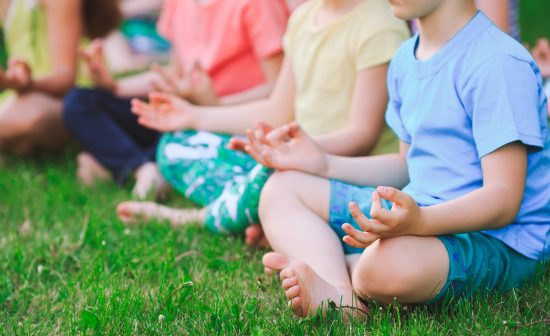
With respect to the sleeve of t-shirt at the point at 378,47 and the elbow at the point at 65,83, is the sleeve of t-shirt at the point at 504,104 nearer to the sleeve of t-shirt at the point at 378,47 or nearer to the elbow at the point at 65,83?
the sleeve of t-shirt at the point at 378,47

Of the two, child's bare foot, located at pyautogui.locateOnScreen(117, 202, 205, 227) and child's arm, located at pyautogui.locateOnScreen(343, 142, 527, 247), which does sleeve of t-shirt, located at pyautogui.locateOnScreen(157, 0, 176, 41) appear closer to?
child's bare foot, located at pyautogui.locateOnScreen(117, 202, 205, 227)

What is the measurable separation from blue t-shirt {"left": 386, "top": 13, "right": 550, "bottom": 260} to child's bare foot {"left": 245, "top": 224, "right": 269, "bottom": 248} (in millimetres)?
507

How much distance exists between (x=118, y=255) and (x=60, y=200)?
0.74 m

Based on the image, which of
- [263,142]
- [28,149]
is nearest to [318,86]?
[263,142]

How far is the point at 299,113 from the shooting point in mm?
2479

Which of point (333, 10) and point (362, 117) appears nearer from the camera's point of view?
point (362, 117)

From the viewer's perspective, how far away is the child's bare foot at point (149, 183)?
2768 mm

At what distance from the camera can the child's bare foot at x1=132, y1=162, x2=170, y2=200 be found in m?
2.77

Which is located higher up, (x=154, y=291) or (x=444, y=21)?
(x=444, y=21)

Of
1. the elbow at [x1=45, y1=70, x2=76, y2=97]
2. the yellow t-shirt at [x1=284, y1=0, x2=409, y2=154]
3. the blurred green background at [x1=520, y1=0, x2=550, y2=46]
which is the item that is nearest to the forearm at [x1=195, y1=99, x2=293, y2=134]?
the yellow t-shirt at [x1=284, y1=0, x2=409, y2=154]

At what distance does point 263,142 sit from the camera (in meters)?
2.00

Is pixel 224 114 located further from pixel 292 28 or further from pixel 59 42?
pixel 59 42

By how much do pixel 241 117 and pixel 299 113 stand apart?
0.25 meters

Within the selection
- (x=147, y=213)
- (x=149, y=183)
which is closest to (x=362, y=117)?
(x=147, y=213)
